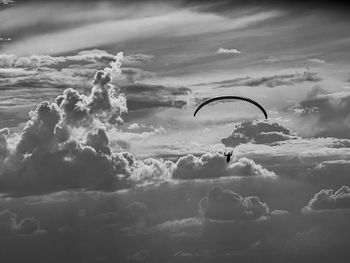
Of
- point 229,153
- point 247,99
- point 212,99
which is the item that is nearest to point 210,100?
point 212,99

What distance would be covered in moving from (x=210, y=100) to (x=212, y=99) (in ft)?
1.49

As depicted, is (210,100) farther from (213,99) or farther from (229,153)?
(229,153)

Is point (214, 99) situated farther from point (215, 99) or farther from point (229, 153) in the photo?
point (229, 153)

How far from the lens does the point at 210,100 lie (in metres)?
42.8

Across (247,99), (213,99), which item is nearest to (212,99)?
(213,99)

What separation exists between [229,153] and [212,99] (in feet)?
36.9

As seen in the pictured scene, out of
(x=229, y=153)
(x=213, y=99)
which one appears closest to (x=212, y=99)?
(x=213, y=99)

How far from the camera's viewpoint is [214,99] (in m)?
43.2

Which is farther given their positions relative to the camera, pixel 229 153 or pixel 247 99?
pixel 229 153

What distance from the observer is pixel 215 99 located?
43531 mm

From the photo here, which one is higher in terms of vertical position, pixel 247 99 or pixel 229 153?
pixel 247 99

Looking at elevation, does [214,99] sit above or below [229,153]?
above

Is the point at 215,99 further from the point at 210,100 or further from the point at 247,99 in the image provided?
the point at 247,99

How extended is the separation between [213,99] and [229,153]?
11184 millimetres
